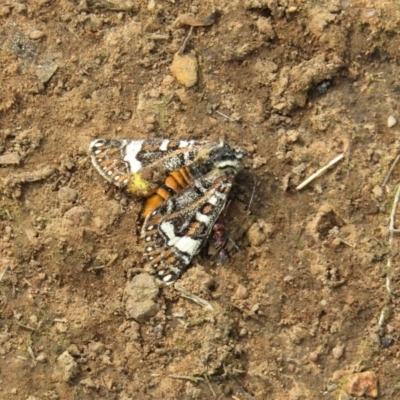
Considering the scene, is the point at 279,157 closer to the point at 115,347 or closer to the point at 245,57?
the point at 245,57

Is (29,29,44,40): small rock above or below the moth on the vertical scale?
above

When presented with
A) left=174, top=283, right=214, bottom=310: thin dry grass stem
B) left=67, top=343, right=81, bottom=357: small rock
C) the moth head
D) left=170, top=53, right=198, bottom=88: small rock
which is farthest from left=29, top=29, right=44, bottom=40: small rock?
left=67, top=343, right=81, bottom=357: small rock

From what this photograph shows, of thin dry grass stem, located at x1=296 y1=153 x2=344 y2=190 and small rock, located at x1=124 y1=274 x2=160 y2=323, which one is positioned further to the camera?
thin dry grass stem, located at x1=296 y1=153 x2=344 y2=190

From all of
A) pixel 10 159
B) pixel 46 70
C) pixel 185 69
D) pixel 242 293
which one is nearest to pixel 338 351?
pixel 242 293

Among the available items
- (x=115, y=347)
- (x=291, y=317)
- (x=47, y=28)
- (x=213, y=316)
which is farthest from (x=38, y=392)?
(x=47, y=28)

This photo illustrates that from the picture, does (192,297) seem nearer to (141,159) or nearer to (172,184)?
(172,184)

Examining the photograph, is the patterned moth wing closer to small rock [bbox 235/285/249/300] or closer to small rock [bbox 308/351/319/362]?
small rock [bbox 235/285/249/300]

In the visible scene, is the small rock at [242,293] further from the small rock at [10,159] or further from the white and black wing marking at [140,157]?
the small rock at [10,159]
